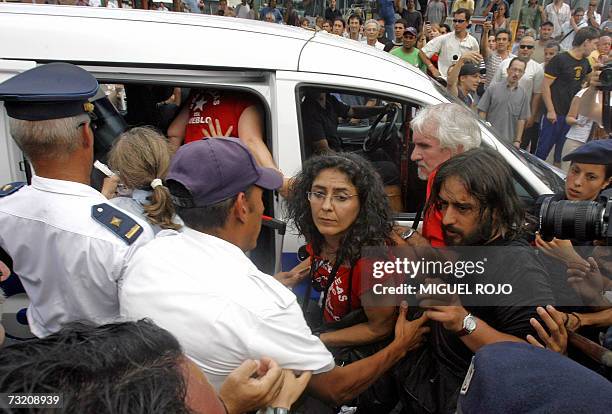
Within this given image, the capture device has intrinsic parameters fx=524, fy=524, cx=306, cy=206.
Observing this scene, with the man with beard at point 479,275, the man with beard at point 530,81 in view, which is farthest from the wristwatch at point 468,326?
the man with beard at point 530,81

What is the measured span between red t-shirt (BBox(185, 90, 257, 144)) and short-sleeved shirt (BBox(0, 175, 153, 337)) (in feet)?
3.69

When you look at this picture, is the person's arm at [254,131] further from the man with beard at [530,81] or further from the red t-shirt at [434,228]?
the man with beard at [530,81]

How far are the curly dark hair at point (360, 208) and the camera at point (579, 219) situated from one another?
0.57 m

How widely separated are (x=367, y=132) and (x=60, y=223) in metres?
2.71

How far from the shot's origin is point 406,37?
22.8 feet

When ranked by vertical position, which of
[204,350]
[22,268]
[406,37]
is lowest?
[22,268]

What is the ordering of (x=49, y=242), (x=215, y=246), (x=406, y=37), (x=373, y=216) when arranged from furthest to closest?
(x=406, y=37), (x=373, y=216), (x=49, y=242), (x=215, y=246)

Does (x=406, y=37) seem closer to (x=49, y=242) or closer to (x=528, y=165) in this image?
(x=528, y=165)

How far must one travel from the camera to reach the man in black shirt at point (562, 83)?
6246mm

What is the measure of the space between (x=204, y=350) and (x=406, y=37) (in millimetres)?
6477

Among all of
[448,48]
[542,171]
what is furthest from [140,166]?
[448,48]

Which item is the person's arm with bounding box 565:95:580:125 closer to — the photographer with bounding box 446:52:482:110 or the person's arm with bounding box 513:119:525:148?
the person's arm with bounding box 513:119:525:148

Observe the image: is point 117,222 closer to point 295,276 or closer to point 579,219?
point 295,276

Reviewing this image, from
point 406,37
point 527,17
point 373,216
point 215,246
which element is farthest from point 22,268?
point 527,17
